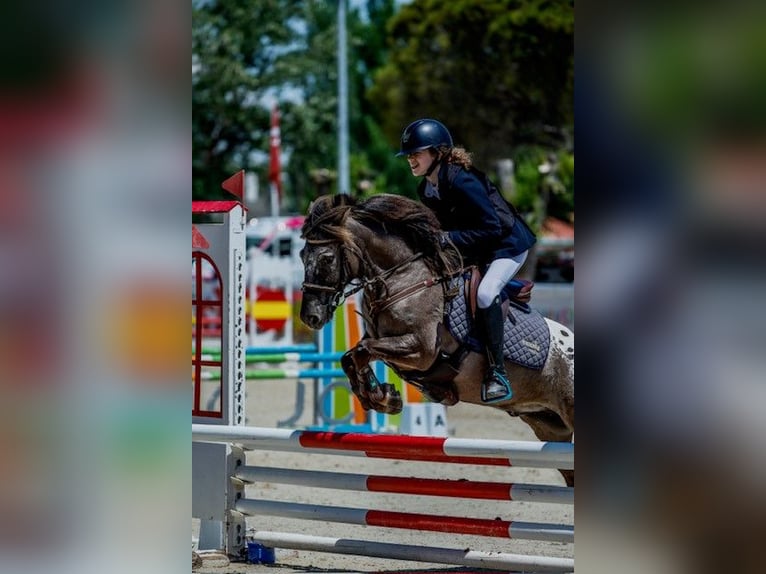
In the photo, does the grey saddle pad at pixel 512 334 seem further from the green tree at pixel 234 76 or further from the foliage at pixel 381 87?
the green tree at pixel 234 76

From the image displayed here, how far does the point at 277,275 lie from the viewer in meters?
19.2

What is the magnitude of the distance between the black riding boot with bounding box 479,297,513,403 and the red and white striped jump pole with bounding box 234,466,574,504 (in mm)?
388

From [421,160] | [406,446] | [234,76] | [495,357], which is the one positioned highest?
[234,76]

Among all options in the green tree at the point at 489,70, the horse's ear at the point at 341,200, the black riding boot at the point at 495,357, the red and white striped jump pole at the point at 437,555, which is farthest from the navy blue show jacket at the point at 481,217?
the green tree at the point at 489,70

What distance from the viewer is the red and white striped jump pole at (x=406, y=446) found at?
13.7ft

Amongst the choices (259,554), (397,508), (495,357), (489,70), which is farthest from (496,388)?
(489,70)

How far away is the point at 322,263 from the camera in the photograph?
484cm

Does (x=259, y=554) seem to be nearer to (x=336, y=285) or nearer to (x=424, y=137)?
(x=336, y=285)

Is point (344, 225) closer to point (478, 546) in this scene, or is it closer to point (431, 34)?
point (478, 546)

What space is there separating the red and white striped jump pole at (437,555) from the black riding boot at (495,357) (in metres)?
0.65

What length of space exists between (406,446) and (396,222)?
104cm
